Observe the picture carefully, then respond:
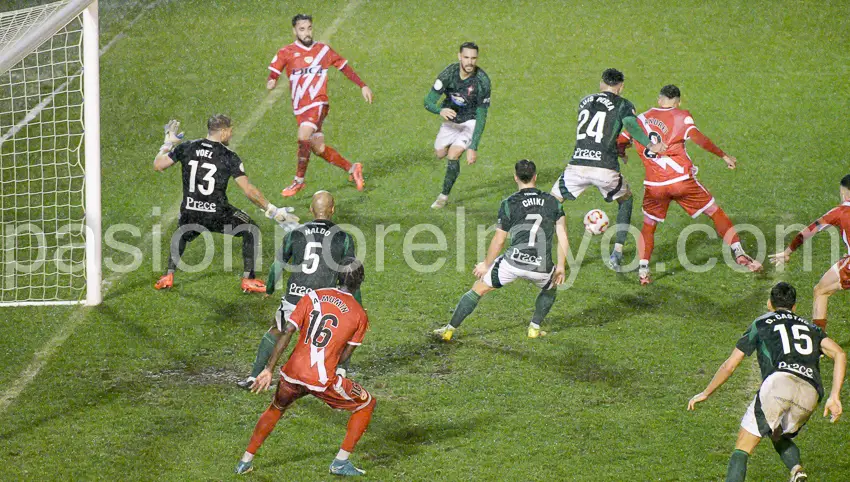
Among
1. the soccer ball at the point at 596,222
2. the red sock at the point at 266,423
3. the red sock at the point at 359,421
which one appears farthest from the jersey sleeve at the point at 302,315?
the soccer ball at the point at 596,222

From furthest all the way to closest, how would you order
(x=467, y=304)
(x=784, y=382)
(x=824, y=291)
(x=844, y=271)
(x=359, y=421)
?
(x=467, y=304), (x=824, y=291), (x=844, y=271), (x=359, y=421), (x=784, y=382)

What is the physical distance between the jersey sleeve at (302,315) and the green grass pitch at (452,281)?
4.10 ft

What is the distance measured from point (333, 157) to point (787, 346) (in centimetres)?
785

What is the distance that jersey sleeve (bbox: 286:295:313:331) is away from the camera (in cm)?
809

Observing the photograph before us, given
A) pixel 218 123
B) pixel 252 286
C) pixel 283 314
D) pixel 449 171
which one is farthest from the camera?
pixel 449 171

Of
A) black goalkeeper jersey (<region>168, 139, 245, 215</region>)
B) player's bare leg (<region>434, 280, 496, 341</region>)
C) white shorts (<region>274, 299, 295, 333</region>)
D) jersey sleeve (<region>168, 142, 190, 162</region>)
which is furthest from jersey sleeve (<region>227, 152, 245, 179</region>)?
player's bare leg (<region>434, 280, 496, 341</region>)

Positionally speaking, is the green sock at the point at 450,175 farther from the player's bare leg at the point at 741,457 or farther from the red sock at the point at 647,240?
the player's bare leg at the point at 741,457

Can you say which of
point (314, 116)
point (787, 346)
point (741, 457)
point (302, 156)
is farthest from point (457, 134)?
point (741, 457)

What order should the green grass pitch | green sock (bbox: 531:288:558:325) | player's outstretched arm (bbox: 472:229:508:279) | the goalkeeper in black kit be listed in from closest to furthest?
the green grass pitch, player's outstretched arm (bbox: 472:229:508:279), green sock (bbox: 531:288:558:325), the goalkeeper in black kit

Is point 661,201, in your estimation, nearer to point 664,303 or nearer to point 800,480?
point 664,303

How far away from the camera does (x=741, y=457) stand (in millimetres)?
7754

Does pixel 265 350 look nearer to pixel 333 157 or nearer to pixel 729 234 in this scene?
pixel 333 157

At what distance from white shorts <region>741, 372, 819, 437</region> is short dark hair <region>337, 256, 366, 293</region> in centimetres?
306

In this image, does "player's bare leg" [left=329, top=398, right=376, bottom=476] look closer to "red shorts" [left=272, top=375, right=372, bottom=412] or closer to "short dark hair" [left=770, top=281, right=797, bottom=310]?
"red shorts" [left=272, top=375, right=372, bottom=412]
